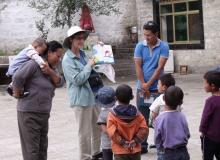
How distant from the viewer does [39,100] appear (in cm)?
545

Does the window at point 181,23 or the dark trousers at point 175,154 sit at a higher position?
the window at point 181,23

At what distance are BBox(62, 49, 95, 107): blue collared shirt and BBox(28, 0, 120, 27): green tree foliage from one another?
1236 centimetres

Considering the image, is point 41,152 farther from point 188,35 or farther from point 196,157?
point 188,35

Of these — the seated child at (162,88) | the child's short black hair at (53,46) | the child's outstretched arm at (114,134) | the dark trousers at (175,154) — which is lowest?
the dark trousers at (175,154)

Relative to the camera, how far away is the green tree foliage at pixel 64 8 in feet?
60.7

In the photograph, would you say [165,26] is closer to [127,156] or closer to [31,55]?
[31,55]

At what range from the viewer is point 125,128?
4852 mm

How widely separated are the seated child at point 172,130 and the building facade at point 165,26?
13.7m

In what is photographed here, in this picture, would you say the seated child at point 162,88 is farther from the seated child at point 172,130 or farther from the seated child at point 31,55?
the seated child at point 31,55

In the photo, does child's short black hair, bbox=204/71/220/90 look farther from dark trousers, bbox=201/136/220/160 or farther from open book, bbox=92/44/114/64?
open book, bbox=92/44/114/64

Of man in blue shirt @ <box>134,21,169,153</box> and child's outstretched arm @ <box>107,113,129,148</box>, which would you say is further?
man in blue shirt @ <box>134,21,169,153</box>

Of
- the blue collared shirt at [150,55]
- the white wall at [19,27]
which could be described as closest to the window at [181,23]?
the white wall at [19,27]

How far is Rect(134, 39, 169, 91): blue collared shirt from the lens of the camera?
6656mm

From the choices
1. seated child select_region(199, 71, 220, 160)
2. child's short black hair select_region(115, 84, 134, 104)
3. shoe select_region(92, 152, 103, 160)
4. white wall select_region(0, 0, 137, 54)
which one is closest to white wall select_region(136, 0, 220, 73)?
white wall select_region(0, 0, 137, 54)
